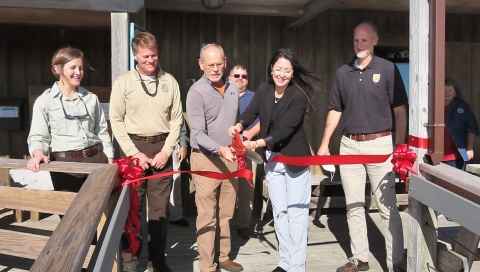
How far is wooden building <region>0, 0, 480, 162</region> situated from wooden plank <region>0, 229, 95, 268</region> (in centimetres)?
252

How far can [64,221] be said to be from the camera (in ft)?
6.02

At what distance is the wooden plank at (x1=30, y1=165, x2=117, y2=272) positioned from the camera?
4.83ft

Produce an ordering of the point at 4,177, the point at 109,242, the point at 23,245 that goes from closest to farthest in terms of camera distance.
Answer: the point at 109,242
the point at 23,245
the point at 4,177

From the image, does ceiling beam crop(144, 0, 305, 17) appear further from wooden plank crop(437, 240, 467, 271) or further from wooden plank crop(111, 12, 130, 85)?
wooden plank crop(437, 240, 467, 271)

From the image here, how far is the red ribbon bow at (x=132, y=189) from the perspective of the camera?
2.93 metres

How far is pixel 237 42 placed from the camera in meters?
5.70

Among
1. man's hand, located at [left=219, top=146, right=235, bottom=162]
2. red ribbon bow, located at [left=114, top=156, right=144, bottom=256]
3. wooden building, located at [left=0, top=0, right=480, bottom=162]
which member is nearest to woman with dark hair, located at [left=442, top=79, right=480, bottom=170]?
wooden building, located at [left=0, top=0, right=480, bottom=162]

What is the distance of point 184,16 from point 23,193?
9.91 ft

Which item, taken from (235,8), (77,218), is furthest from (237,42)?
(77,218)

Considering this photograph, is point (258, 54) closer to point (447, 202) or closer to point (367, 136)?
point (367, 136)

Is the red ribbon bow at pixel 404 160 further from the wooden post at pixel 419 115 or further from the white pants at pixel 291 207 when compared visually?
the white pants at pixel 291 207

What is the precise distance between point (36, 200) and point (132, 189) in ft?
2.18

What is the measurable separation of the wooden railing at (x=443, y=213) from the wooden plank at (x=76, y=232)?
5.71 ft

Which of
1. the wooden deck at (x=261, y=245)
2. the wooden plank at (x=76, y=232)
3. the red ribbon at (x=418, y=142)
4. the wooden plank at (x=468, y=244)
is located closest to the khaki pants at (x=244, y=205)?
the wooden deck at (x=261, y=245)
